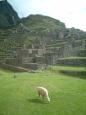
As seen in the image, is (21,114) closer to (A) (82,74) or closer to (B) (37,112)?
(B) (37,112)

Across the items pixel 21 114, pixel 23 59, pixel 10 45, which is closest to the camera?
pixel 21 114

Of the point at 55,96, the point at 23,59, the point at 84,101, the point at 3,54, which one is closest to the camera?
the point at 84,101

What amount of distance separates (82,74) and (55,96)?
24.7 metres

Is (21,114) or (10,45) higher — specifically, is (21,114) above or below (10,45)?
below

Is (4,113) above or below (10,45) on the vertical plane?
below

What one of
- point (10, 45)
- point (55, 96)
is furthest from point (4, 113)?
point (10, 45)

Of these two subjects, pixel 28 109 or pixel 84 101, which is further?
pixel 84 101

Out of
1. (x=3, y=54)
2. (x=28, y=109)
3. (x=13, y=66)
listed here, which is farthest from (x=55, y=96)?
(x=3, y=54)

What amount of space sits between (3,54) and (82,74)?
3321cm

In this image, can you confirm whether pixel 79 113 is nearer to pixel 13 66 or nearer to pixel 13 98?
pixel 13 98

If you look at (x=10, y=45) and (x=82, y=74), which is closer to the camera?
(x=82, y=74)

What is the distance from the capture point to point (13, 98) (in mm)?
21984

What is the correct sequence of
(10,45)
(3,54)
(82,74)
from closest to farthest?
(82,74) < (3,54) < (10,45)

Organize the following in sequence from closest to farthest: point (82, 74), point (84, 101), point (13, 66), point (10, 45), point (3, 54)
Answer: point (84, 101), point (82, 74), point (13, 66), point (3, 54), point (10, 45)
